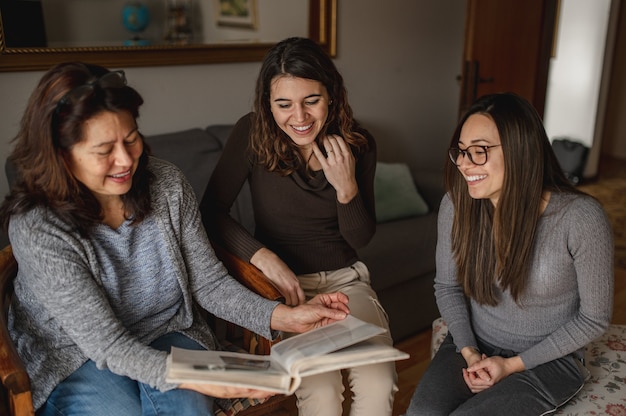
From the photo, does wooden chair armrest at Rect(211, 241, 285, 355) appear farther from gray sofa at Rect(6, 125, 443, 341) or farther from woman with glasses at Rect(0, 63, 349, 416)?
gray sofa at Rect(6, 125, 443, 341)

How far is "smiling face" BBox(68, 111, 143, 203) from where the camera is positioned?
49.8 inches

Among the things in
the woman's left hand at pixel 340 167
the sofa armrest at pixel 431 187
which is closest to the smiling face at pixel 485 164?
the woman's left hand at pixel 340 167

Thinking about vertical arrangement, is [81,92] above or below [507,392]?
above

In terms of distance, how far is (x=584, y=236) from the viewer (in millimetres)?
1406

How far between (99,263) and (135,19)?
1485mm

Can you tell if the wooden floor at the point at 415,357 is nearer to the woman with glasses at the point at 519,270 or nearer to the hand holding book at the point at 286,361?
the woman with glasses at the point at 519,270

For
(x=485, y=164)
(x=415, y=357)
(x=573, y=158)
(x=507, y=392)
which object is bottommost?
(x=415, y=357)

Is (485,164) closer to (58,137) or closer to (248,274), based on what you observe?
(248,274)

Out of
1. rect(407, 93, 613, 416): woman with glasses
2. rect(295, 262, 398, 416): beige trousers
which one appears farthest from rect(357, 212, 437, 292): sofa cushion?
rect(407, 93, 613, 416): woman with glasses

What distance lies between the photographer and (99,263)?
1355 millimetres

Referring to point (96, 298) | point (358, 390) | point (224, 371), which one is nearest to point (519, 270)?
point (358, 390)

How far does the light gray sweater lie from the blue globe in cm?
176

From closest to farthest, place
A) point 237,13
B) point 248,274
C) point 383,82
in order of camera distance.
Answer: point 248,274 → point 237,13 → point 383,82

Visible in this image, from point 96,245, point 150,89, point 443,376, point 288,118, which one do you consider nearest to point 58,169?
point 96,245
